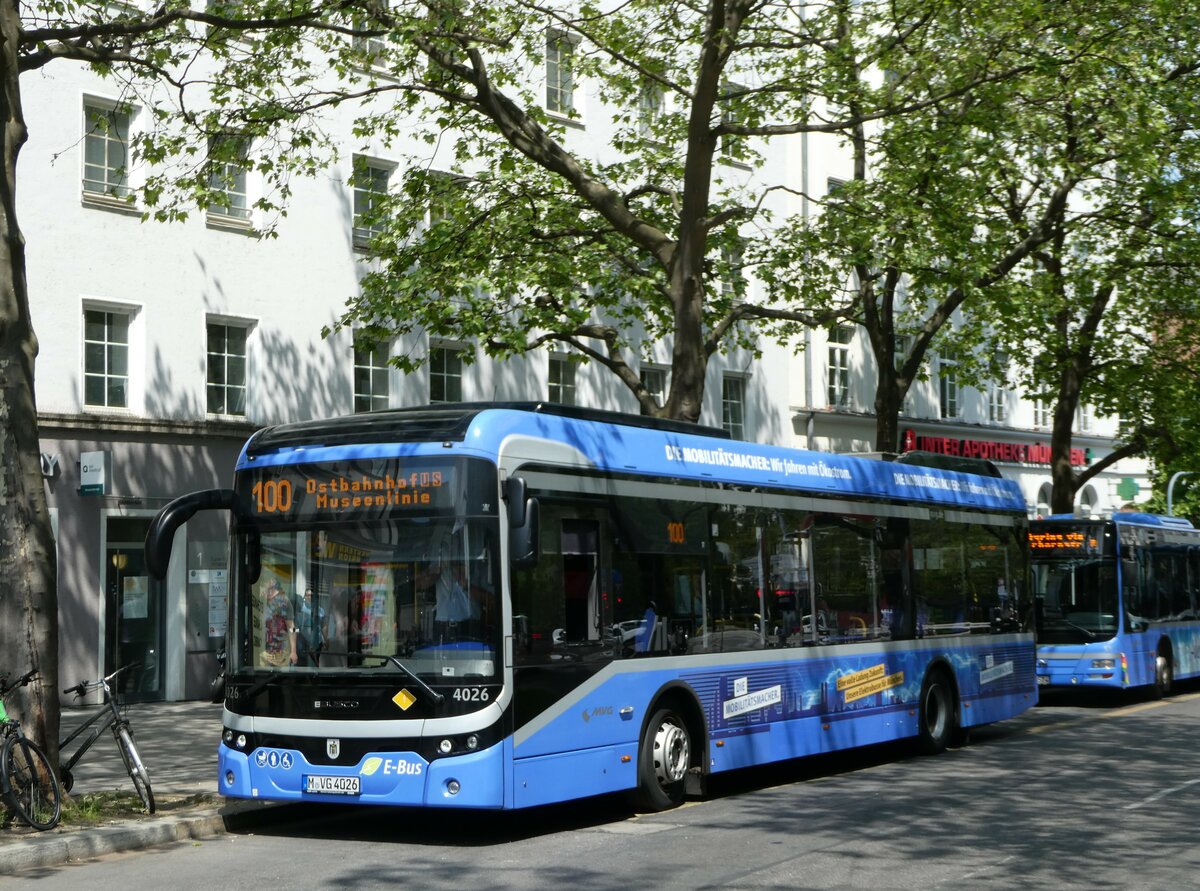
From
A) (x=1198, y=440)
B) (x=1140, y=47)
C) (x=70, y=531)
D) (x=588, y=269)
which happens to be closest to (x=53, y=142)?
(x=70, y=531)

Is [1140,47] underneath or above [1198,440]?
above

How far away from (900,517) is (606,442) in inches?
218

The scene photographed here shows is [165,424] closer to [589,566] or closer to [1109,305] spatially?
[589,566]

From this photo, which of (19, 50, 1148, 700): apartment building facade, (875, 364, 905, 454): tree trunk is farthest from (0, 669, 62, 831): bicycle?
(875, 364, 905, 454): tree trunk

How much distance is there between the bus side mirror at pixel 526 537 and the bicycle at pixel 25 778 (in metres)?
3.59

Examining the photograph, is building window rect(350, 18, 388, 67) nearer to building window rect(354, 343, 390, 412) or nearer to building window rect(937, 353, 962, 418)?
building window rect(354, 343, 390, 412)

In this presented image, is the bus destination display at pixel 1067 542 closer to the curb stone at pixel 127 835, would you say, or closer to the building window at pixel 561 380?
the building window at pixel 561 380

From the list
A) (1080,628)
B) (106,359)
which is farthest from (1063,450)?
(106,359)

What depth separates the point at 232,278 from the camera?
2417 centimetres

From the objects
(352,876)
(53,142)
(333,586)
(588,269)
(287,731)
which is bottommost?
(352,876)

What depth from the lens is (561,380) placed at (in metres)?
30.2

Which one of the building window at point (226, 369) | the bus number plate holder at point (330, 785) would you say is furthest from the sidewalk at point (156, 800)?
the building window at point (226, 369)

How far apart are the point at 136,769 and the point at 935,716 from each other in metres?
8.83

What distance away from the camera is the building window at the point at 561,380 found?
30.0m
